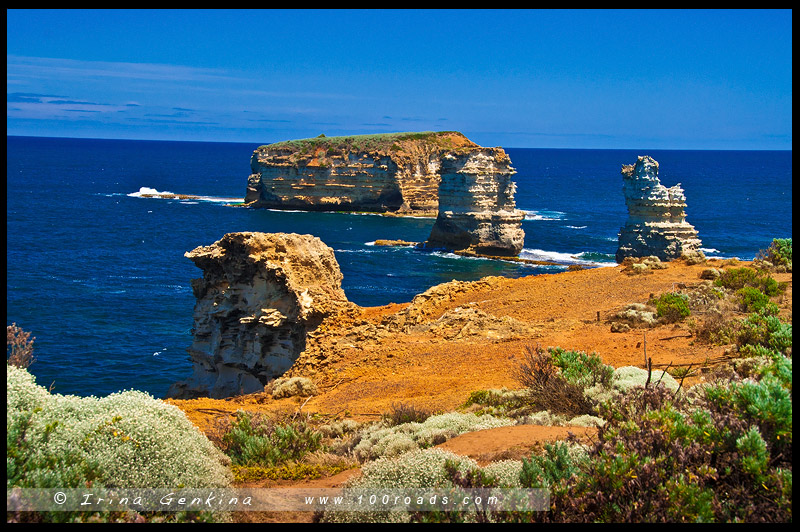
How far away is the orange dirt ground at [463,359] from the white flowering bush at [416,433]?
0.46m

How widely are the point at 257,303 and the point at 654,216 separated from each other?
93.5ft

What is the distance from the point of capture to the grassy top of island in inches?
3659

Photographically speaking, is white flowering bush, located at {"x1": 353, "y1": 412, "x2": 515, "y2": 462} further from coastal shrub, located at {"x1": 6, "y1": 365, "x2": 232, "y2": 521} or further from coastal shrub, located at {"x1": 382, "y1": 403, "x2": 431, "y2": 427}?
coastal shrub, located at {"x1": 6, "y1": 365, "x2": 232, "y2": 521}

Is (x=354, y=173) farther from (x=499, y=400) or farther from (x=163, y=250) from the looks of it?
(x=499, y=400)

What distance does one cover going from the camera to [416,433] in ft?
30.3

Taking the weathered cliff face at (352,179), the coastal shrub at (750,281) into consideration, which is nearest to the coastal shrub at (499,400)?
the coastal shrub at (750,281)

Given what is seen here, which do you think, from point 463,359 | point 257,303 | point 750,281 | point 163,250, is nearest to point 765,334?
point 463,359

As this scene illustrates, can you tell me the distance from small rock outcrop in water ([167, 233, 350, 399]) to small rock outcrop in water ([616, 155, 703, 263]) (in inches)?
1008

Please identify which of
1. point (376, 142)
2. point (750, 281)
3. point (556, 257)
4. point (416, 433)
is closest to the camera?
point (416, 433)

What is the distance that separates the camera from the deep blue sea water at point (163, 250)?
3091 cm

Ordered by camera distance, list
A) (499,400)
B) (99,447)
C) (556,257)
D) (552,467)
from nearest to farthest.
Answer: (552,467) → (99,447) → (499,400) → (556,257)

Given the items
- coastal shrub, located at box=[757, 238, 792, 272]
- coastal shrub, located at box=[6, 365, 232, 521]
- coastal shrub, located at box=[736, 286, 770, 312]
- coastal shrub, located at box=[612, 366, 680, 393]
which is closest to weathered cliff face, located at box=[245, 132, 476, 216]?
coastal shrub, located at box=[757, 238, 792, 272]
